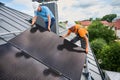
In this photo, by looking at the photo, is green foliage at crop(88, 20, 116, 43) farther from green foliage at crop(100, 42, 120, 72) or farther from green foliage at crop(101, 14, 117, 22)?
green foliage at crop(101, 14, 117, 22)

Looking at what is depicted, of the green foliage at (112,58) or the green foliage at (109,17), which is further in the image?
the green foliage at (109,17)

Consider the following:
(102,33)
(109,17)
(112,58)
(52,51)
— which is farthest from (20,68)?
(109,17)

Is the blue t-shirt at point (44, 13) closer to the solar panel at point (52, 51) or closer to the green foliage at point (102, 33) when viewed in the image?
the solar panel at point (52, 51)

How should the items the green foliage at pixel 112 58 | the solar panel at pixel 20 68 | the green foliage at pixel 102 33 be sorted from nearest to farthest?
1. the solar panel at pixel 20 68
2. the green foliage at pixel 112 58
3. the green foliage at pixel 102 33

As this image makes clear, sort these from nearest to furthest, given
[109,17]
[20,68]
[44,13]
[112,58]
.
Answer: [20,68] < [44,13] < [112,58] < [109,17]

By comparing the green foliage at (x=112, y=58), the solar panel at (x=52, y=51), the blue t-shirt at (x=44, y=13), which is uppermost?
the blue t-shirt at (x=44, y=13)

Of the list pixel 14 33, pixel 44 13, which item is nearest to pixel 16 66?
pixel 44 13

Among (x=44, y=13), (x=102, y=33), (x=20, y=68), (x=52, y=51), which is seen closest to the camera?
(x=20, y=68)

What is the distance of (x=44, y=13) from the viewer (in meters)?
6.19

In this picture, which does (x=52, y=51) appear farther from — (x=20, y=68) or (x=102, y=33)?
(x=102, y=33)

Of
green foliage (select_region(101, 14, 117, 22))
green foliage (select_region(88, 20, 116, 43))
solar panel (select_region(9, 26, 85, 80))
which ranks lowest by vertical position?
green foliage (select_region(101, 14, 117, 22))

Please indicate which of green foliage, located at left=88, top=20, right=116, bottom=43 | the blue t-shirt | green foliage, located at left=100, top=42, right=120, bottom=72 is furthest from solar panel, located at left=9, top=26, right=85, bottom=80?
green foliage, located at left=88, top=20, right=116, bottom=43

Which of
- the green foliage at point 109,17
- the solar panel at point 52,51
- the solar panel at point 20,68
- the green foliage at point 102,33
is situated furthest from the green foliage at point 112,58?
the green foliage at point 109,17

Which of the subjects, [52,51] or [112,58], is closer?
[52,51]
